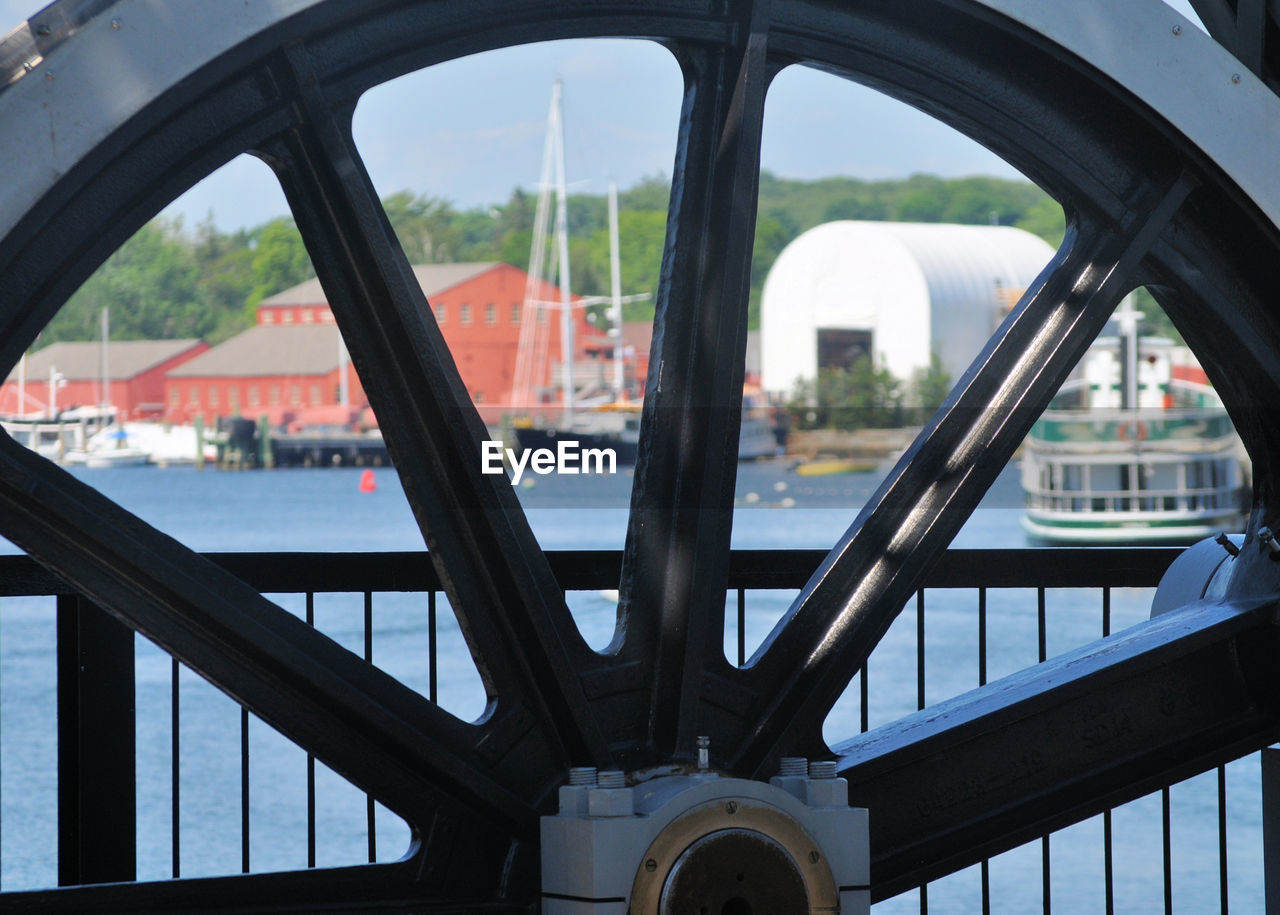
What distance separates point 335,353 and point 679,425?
59.7 metres

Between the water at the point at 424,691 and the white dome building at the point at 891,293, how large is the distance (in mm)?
5697

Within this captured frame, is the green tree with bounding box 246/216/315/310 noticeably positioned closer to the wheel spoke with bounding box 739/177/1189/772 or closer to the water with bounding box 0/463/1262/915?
the water with bounding box 0/463/1262/915

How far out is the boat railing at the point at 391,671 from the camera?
3.45m

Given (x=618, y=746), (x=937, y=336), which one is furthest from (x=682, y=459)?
(x=937, y=336)

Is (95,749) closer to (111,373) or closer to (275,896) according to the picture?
(275,896)

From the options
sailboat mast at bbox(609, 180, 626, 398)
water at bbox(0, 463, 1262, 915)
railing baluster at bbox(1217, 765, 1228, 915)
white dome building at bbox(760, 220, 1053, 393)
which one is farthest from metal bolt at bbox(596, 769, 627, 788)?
sailboat mast at bbox(609, 180, 626, 398)

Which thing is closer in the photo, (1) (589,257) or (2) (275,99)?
(2) (275,99)

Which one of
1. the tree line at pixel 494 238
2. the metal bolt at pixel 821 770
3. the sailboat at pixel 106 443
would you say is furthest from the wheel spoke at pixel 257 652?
the sailboat at pixel 106 443

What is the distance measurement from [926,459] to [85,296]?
70140 mm

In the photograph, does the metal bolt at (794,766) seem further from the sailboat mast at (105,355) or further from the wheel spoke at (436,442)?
the sailboat mast at (105,355)

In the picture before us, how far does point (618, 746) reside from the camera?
257cm

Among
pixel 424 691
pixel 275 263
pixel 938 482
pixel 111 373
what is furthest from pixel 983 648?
pixel 111 373

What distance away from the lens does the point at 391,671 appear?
36.0 meters

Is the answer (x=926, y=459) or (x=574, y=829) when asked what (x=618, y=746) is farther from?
(x=926, y=459)
